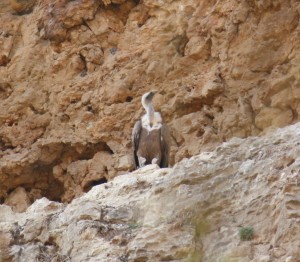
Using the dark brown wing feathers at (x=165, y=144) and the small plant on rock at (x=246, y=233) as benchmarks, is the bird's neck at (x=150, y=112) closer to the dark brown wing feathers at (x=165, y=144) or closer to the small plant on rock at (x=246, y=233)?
→ the dark brown wing feathers at (x=165, y=144)

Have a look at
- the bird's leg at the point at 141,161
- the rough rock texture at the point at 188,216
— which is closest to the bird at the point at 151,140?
the bird's leg at the point at 141,161

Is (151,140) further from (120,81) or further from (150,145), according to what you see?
(120,81)

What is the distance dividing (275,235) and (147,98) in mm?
6445

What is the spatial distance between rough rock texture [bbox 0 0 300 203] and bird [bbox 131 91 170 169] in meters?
0.86

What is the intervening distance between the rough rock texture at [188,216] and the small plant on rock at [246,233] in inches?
1.4

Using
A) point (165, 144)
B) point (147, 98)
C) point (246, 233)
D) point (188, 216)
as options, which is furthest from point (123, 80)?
point (246, 233)

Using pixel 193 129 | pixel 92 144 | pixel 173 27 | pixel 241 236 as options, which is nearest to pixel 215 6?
pixel 173 27

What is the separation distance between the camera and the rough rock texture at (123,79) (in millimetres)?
14164

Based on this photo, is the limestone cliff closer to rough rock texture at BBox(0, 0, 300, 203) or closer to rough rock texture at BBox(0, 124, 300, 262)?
rough rock texture at BBox(0, 0, 300, 203)

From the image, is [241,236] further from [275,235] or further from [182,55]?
[182,55]

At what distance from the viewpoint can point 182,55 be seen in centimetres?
1520

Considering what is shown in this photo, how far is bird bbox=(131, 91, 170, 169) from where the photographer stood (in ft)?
44.0

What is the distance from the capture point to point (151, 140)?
13.5 metres

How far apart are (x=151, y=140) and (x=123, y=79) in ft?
7.00
